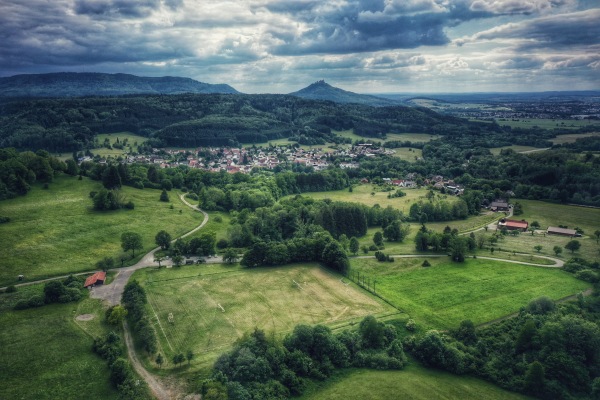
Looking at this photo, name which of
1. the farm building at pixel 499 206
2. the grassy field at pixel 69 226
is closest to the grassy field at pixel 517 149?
the farm building at pixel 499 206

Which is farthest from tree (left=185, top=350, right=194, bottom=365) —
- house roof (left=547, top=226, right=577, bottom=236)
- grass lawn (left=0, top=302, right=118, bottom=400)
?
house roof (left=547, top=226, right=577, bottom=236)

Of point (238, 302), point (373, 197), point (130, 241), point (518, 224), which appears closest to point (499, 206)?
point (518, 224)

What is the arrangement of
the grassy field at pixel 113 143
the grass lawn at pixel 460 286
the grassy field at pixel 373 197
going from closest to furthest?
the grass lawn at pixel 460 286, the grassy field at pixel 373 197, the grassy field at pixel 113 143

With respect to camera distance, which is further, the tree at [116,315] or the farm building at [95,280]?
the farm building at [95,280]

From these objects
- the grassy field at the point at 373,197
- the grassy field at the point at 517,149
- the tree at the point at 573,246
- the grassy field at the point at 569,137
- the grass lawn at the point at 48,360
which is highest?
the grassy field at the point at 569,137

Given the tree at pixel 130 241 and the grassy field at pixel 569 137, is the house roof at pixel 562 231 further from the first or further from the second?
the grassy field at pixel 569 137
